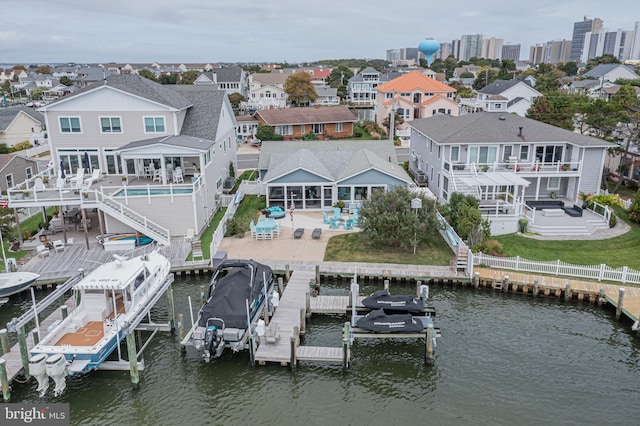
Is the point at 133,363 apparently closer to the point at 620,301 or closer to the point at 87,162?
the point at 620,301

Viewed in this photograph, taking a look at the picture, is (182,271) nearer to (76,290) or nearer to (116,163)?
(76,290)

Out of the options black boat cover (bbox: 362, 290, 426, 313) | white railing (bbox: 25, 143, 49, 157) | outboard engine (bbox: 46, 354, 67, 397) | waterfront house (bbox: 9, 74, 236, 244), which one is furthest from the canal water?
white railing (bbox: 25, 143, 49, 157)

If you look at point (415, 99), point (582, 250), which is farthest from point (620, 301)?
point (415, 99)

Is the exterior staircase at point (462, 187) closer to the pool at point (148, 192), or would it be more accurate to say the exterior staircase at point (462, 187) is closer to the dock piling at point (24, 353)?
the pool at point (148, 192)

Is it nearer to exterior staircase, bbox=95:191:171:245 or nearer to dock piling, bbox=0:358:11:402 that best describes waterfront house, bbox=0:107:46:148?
exterior staircase, bbox=95:191:171:245

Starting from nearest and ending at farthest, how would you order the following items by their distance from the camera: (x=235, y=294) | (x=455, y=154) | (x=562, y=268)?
(x=235, y=294)
(x=562, y=268)
(x=455, y=154)

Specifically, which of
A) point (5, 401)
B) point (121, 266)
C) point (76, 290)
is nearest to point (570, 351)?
point (121, 266)

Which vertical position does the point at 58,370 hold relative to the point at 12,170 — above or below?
below
